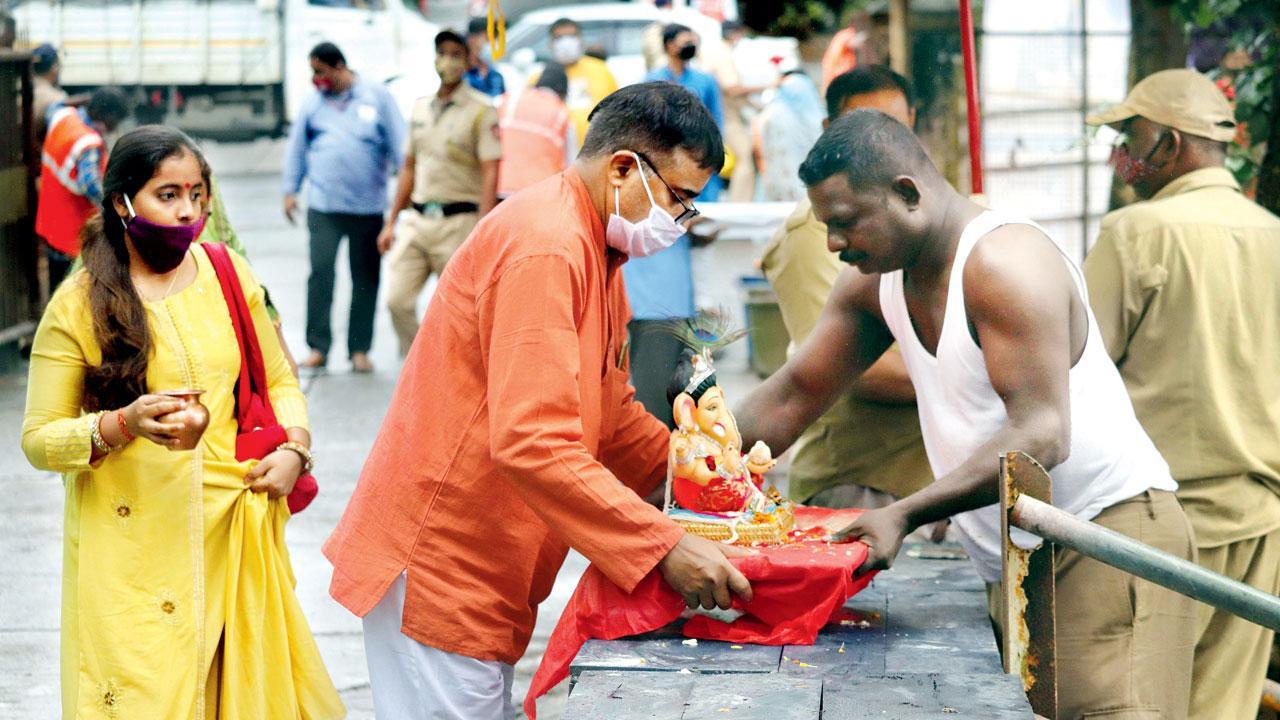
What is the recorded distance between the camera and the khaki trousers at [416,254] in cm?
971

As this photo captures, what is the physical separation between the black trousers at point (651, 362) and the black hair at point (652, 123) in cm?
426

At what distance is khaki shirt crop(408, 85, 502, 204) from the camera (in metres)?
9.70

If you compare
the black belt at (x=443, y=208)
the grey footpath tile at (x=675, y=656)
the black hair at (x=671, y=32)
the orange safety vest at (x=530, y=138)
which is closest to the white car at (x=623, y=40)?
the black hair at (x=671, y=32)

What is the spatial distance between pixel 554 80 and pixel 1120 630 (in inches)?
297

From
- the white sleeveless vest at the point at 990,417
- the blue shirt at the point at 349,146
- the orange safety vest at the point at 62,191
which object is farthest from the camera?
the blue shirt at the point at 349,146

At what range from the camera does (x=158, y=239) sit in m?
4.02

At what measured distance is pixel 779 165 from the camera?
12.5 m

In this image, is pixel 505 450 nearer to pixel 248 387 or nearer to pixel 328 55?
pixel 248 387

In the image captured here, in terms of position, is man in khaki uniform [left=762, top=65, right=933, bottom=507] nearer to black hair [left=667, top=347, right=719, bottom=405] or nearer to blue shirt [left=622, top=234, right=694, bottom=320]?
black hair [left=667, top=347, right=719, bottom=405]

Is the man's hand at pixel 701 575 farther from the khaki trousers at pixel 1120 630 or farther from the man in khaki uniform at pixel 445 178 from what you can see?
the man in khaki uniform at pixel 445 178

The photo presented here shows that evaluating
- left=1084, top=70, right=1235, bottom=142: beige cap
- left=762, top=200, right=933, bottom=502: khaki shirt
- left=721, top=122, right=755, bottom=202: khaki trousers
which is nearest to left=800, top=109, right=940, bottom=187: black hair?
left=762, top=200, right=933, bottom=502: khaki shirt

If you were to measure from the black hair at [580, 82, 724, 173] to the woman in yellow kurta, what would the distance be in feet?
4.47

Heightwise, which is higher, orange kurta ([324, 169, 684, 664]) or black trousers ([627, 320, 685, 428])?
orange kurta ([324, 169, 684, 664])

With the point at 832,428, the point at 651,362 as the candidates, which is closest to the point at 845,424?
the point at 832,428
